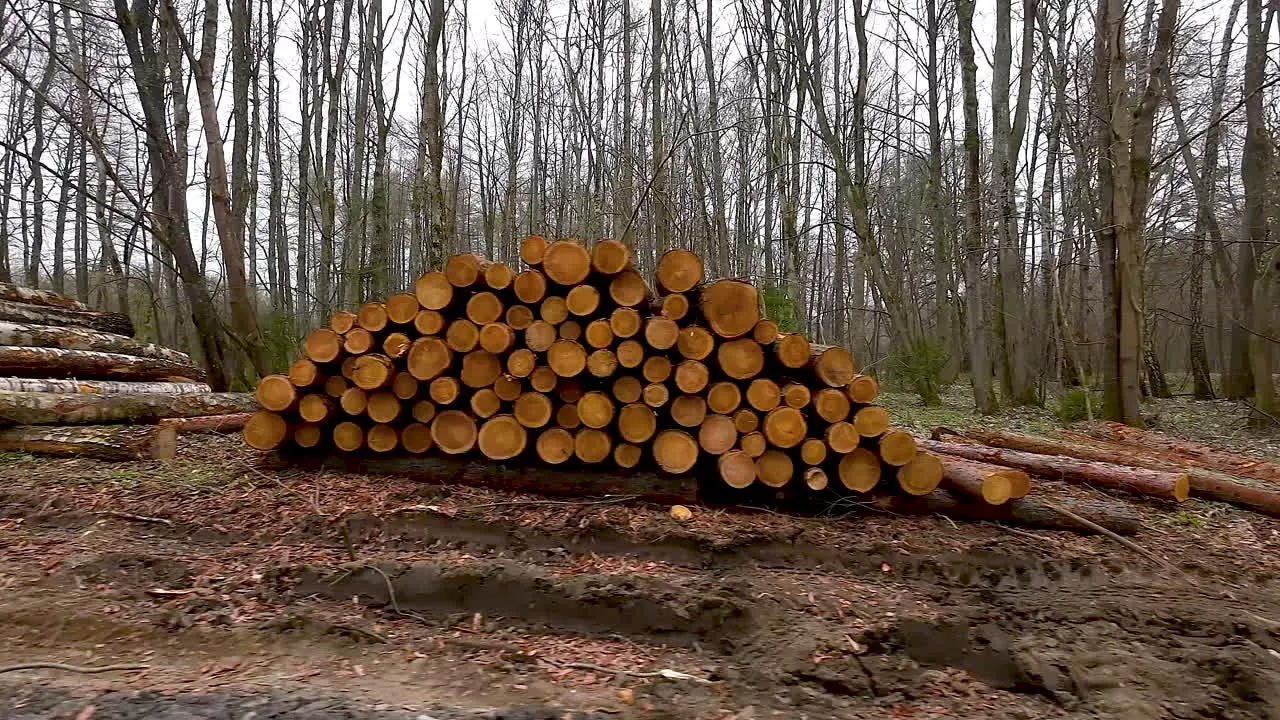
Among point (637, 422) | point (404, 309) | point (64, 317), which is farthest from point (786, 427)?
point (64, 317)

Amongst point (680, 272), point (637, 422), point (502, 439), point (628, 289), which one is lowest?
point (502, 439)

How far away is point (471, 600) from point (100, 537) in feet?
7.49

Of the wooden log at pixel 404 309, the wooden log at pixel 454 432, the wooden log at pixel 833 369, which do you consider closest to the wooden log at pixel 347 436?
the wooden log at pixel 454 432

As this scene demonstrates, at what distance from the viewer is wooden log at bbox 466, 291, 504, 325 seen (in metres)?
4.51

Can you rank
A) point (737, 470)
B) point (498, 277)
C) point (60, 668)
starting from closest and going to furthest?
point (60, 668)
point (737, 470)
point (498, 277)

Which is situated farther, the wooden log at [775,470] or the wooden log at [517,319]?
the wooden log at [517,319]

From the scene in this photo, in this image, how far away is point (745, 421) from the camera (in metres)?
4.27

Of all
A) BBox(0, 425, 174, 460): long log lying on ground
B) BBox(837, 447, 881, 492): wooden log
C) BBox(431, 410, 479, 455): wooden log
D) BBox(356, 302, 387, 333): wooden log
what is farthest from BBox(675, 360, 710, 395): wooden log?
BBox(0, 425, 174, 460): long log lying on ground

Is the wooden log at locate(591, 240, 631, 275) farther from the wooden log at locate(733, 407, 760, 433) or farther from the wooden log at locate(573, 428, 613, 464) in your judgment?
the wooden log at locate(733, 407, 760, 433)

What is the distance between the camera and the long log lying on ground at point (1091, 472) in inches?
182

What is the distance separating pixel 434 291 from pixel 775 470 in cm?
266

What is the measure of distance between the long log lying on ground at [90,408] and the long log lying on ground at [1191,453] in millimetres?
9488

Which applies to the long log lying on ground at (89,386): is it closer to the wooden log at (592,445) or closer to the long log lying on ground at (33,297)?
the long log lying on ground at (33,297)

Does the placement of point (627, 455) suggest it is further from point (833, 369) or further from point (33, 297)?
point (33, 297)
